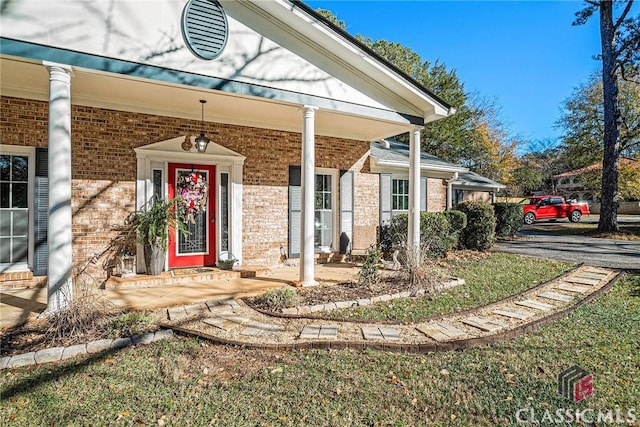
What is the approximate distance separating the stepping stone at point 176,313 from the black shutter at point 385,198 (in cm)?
582

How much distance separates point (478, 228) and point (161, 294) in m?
8.45

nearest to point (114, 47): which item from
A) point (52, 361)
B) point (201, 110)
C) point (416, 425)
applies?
point (201, 110)

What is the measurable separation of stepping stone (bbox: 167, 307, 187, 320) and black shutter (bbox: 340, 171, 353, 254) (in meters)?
4.60

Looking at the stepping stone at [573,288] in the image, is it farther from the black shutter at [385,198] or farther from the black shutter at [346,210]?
the black shutter at [346,210]

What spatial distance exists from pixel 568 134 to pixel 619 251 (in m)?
11.7

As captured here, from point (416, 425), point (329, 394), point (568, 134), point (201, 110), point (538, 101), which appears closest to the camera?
point (416, 425)

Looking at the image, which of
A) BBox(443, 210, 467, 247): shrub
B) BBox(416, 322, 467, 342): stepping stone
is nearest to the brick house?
BBox(416, 322, 467, 342): stepping stone

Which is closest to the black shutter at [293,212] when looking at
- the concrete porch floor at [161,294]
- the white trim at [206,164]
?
the concrete porch floor at [161,294]

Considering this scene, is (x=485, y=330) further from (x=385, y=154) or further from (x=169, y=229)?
(x=385, y=154)

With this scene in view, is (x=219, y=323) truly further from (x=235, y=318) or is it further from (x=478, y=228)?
(x=478, y=228)

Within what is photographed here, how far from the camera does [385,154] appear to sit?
9484 mm

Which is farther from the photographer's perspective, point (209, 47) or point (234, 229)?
point (234, 229)

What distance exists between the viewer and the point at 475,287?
6.01 m

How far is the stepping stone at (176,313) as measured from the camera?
13.8ft
